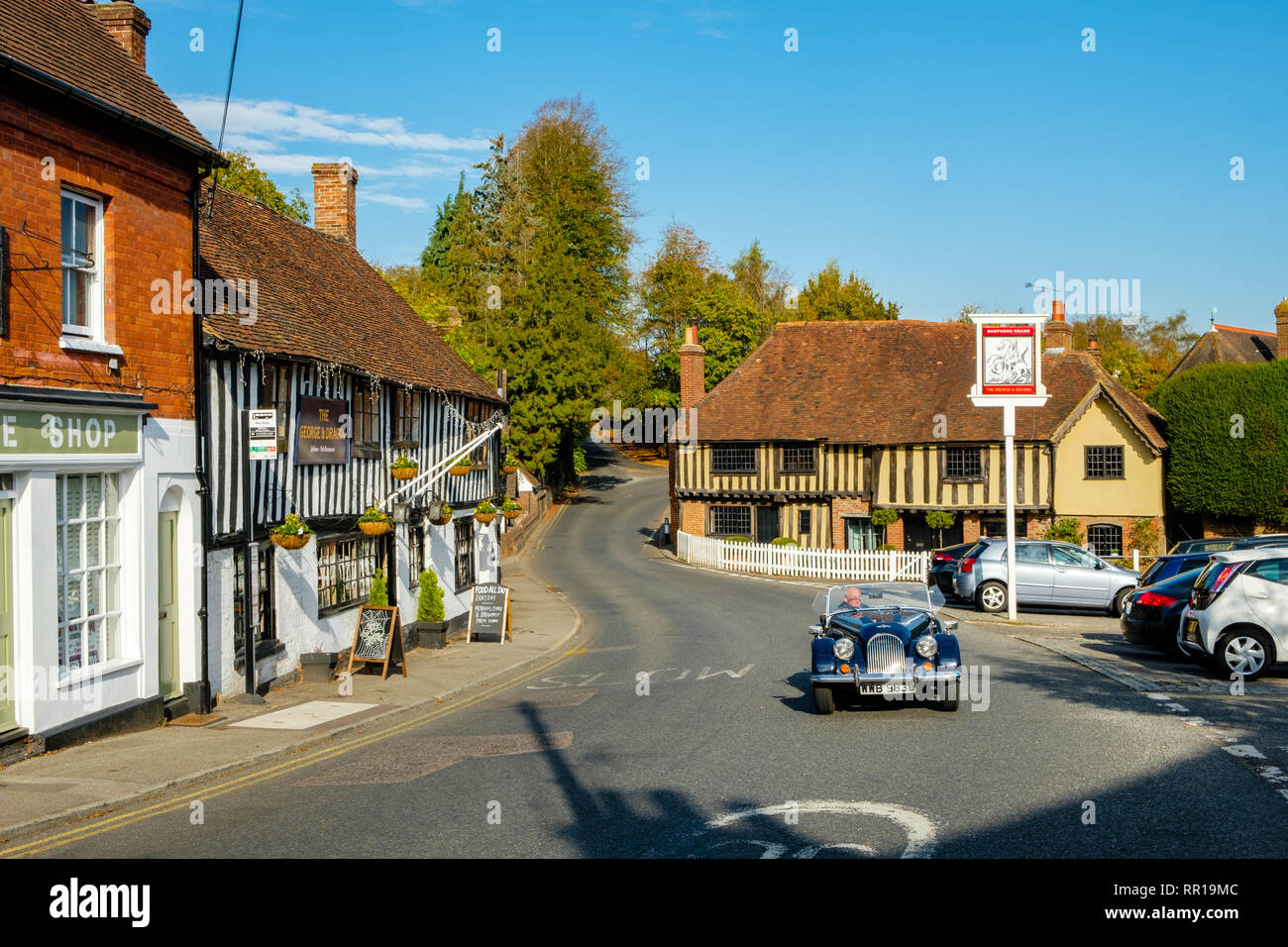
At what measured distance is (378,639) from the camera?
17828 mm

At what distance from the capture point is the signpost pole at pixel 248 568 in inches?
602

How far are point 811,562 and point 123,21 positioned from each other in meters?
27.7

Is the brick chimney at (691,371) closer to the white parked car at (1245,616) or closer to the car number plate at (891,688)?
the white parked car at (1245,616)

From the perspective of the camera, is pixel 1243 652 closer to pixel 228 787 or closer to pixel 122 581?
pixel 228 787

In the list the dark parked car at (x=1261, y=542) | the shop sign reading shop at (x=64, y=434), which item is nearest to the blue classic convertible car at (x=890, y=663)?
the shop sign reading shop at (x=64, y=434)

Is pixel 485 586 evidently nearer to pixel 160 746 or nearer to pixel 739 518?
pixel 160 746

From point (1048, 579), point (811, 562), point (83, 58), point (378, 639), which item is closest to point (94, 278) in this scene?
point (83, 58)

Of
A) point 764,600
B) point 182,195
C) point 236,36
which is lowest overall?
point 764,600

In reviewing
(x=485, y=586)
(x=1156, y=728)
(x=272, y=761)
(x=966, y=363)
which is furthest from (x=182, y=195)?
(x=966, y=363)

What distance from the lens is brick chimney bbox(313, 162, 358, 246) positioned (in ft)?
88.2

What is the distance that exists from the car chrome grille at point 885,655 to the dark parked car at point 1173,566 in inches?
381

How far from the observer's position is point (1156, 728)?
1230cm

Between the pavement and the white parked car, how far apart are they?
36.2ft

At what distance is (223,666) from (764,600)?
17199 mm
